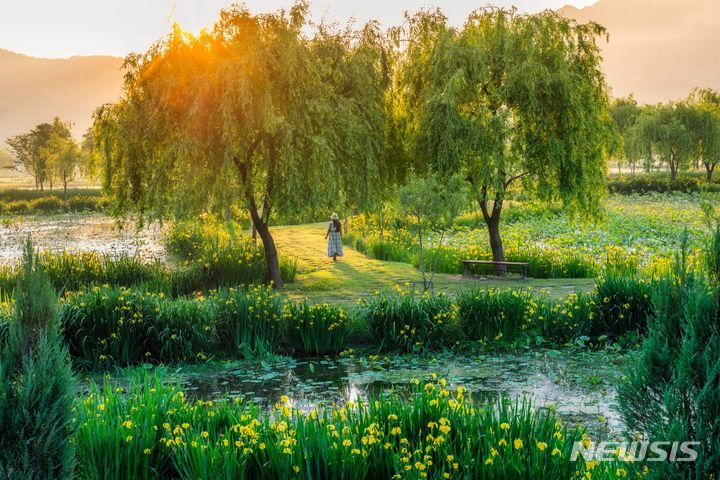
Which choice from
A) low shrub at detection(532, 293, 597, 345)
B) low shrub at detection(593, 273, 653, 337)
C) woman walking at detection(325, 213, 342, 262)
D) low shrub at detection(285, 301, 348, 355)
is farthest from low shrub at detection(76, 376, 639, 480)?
woman walking at detection(325, 213, 342, 262)

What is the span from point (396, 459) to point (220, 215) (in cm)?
1441

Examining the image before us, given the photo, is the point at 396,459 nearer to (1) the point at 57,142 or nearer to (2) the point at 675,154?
(2) the point at 675,154

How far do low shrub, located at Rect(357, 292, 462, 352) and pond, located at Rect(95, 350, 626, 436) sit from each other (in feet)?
1.44

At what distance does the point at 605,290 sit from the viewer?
12.3 meters

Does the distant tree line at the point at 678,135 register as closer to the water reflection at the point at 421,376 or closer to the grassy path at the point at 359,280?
the grassy path at the point at 359,280

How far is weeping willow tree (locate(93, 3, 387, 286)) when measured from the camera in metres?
16.1

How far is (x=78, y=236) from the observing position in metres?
34.2

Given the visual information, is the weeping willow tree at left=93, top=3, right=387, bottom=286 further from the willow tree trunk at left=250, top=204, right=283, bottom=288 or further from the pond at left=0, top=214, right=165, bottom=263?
the pond at left=0, top=214, right=165, bottom=263

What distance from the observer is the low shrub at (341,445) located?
496 cm

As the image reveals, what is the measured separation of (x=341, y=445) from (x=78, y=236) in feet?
105

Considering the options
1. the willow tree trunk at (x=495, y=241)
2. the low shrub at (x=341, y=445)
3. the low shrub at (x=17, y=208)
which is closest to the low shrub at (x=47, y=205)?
the low shrub at (x=17, y=208)

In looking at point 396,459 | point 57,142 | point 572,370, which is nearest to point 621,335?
point 572,370

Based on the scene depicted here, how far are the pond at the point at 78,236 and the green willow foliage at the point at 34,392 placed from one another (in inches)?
740

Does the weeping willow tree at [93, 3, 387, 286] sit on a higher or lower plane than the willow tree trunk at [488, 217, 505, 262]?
higher
